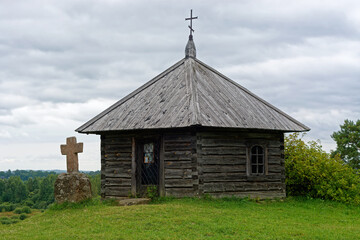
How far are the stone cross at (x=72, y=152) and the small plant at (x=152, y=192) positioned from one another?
9.14 ft

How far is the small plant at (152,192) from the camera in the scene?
15696 mm

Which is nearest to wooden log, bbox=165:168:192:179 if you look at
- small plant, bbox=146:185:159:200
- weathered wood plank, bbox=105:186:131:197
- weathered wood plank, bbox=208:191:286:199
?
small plant, bbox=146:185:159:200

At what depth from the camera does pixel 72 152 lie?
1599 centimetres

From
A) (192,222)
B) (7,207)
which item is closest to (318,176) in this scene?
(192,222)

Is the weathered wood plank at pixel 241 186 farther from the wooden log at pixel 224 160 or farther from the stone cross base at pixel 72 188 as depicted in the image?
the stone cross base at pixel 72 188

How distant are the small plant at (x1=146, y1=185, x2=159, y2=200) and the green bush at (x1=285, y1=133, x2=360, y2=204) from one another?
718cm

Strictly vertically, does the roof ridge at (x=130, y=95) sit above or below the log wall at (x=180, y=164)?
above

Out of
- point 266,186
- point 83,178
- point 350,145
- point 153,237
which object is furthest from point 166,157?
point 350,145

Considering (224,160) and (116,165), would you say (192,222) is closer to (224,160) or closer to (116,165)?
(224,160)

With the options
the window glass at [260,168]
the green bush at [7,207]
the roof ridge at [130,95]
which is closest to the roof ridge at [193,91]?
the roof ridge at [130,95]

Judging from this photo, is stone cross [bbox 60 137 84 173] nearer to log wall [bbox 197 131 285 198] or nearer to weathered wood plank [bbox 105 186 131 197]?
weathered wood plank [bbox 105 186 131 197]

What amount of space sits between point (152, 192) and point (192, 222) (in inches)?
180

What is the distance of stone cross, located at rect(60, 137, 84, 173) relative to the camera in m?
15.9

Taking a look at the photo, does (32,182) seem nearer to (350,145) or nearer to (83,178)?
(350,145)
